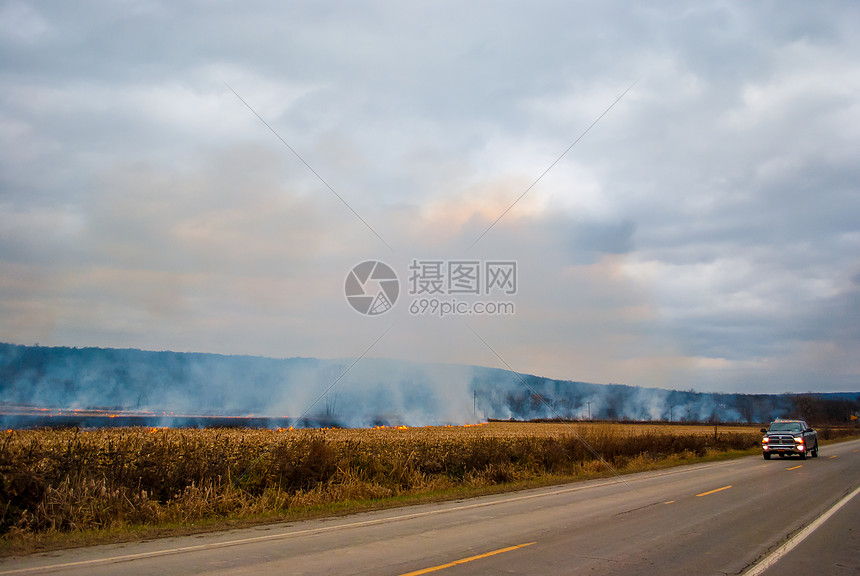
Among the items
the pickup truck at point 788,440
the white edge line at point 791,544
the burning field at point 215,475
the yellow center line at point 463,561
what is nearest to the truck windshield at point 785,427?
the pickup truck at point 788,440

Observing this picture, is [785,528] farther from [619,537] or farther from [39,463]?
[39,463]

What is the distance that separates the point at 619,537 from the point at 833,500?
30.7 ft

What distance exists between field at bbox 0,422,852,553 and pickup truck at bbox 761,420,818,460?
14.4m

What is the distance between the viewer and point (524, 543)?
9.95 metres

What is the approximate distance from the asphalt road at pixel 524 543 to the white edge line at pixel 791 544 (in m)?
0.11

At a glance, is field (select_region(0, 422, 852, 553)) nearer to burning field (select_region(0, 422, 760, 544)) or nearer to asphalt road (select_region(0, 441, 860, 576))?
burning field (select_region(0, 422, 760, 544))

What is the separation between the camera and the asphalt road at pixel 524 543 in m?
8.26

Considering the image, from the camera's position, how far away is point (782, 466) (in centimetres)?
2841

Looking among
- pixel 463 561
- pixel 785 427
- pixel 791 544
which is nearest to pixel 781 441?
pixel 785 427

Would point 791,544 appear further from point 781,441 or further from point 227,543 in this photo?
point 781,441

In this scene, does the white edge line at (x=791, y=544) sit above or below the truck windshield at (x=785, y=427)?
below

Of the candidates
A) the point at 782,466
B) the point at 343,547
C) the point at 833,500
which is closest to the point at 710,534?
the point at 343,547

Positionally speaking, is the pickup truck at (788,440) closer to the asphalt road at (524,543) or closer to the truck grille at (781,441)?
the truck grille at (781,441)

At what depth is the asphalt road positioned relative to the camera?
27.1 feet
